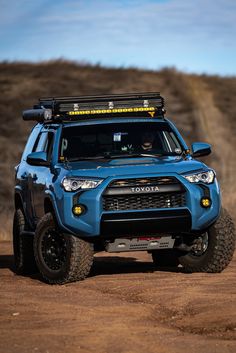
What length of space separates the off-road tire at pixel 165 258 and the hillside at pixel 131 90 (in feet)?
86.0

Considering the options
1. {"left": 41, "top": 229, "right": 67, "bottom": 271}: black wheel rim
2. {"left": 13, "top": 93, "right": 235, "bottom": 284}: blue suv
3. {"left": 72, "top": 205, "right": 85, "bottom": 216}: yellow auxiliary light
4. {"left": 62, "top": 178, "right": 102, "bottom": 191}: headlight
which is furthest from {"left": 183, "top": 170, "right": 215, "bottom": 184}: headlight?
{"left": 41, "top": 229, "right": 67, "bottom": 271}: black wheel rim

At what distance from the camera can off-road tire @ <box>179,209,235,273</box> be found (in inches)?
535

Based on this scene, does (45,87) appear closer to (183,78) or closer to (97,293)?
(183,78)

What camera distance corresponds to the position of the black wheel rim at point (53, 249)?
13414mm

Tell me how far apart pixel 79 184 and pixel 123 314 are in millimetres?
2801

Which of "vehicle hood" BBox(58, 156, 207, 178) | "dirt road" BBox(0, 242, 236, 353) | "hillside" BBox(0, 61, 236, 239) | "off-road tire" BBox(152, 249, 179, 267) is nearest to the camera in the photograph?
"dirt road" BBox(0, 242, 236, 353)

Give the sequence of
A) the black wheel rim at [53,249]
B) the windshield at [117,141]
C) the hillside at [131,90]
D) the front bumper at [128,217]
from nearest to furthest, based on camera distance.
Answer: the front bumper at [128,217], the black wheel rim at [53,249], the windshield at [117,141], the hillside at [131,90]

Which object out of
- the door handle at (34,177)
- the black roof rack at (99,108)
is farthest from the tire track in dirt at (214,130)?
the door handle at (34,177)

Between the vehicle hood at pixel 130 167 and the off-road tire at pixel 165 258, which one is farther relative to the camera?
the off-road tire at pixel 165 258

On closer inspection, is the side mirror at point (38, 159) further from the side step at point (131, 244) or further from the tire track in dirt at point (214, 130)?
the tire track in dirt at point (214, 130)

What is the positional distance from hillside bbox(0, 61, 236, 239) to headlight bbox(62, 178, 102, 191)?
2872cm

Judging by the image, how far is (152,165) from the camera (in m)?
13.4

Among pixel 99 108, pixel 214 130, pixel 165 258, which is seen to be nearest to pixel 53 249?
pixel 99 108

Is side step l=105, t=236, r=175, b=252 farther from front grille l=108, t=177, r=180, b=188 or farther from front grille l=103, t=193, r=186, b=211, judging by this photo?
front grille l=108, t=177, r=180, b=188
